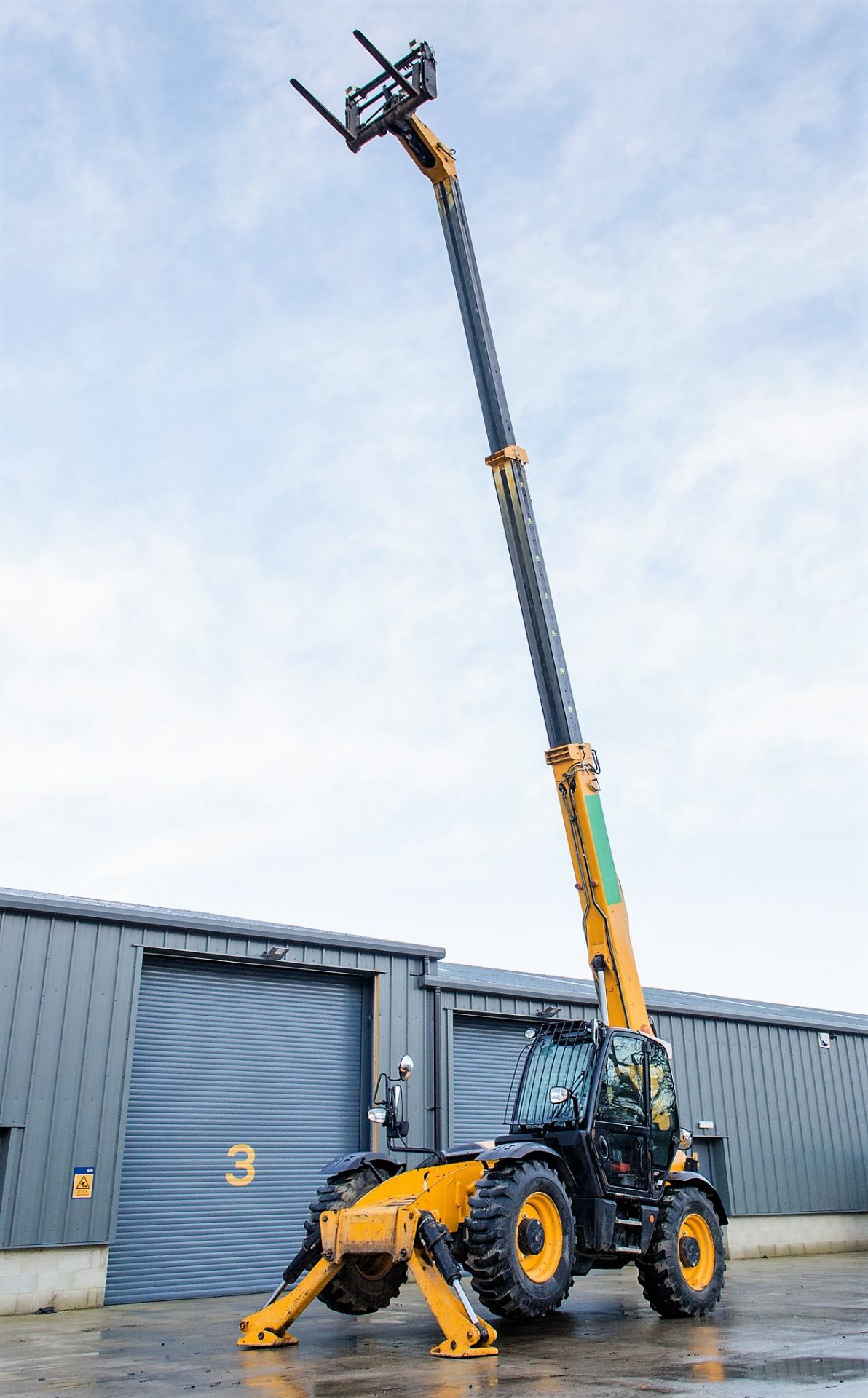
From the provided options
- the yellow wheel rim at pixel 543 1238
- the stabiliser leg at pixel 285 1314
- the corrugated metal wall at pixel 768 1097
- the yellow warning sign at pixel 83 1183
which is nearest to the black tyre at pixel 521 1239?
the yellow wheel rim at pixel 543 1238

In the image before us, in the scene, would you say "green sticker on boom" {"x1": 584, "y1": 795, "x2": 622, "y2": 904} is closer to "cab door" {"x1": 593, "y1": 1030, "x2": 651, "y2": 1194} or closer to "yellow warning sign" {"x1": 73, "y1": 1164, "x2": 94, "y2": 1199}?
"cab door" {"x1": 593, "y1": 1030, "x2": 651, "y2": 1194}

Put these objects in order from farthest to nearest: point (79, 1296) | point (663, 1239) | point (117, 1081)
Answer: point (117, 1081), point (79, 1296), point (663, 1239)

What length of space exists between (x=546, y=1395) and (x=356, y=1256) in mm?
4273

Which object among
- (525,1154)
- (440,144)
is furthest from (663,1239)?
(440,144)

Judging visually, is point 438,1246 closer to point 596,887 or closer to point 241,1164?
point 596,887

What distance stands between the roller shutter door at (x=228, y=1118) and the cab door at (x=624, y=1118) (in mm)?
8004

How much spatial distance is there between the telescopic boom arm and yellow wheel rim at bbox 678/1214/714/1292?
2167 millimetres

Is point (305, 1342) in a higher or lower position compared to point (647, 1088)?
lower

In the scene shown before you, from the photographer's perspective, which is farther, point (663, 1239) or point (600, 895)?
point (600, 895)

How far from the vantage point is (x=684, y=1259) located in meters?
12.2

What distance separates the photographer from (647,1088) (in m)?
12.5

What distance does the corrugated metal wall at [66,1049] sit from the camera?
14.9m

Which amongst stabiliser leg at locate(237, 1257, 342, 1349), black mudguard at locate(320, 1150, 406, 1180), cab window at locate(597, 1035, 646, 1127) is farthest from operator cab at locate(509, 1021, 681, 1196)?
stabiliser leg at locate(237, 1257, 342, 1349)

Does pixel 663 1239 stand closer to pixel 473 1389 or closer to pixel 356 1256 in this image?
→ pixel 356 1256
